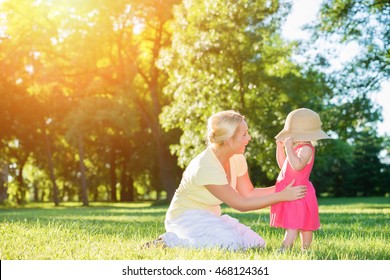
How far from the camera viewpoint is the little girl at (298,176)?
6.61 meters

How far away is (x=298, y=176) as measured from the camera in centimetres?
670

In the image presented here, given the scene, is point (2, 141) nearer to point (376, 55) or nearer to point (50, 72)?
point (50, 72)

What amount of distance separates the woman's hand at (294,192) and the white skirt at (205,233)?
2.34ft

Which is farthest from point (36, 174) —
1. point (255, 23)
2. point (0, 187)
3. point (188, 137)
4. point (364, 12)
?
point (364, 12)

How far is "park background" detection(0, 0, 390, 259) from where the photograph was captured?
24531mm

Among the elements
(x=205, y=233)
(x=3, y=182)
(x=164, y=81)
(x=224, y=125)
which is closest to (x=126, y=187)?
(x=164, y=81)

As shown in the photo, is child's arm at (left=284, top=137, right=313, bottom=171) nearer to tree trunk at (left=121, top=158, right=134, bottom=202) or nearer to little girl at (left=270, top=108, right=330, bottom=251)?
little girl at (left=270, top=108, right=330, bottom=251)

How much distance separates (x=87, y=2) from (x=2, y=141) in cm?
1283

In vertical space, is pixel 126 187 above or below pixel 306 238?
below

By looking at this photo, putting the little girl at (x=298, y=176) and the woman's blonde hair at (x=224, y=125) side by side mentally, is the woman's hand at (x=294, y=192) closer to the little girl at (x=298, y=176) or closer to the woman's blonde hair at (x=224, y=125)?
the little girl at (x=298, y=176)

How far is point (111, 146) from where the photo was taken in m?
49.2

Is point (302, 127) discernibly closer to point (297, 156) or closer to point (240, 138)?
point (297, 156)

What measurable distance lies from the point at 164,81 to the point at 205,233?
34005 mm

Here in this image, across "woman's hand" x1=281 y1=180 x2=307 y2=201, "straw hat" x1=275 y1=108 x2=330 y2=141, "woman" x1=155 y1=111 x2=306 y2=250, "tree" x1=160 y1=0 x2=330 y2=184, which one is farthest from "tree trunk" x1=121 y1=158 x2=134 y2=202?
"woman's hand" x1=281 y1=180 x2=307 y2=201
